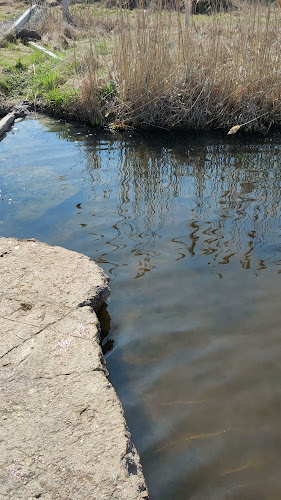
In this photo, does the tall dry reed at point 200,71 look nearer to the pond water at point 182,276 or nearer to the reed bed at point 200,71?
the reed bed at point 200,71

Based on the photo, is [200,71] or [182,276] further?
[200,71]

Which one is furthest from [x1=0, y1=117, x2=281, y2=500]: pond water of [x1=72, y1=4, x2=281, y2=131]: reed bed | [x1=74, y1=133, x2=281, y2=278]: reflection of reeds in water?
[x1=72, y1=4, x2=281, y2=131]: reed bed

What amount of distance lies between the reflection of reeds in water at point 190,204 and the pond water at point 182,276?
16 mm

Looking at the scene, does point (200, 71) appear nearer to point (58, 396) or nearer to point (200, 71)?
point (200, 71)

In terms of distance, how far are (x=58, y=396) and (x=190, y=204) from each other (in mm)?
2787

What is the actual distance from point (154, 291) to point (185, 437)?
3.95ft

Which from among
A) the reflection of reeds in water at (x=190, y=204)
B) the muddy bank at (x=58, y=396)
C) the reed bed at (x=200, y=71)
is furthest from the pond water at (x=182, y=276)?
the reed bed at (x=200, y=71)

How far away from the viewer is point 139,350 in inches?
109

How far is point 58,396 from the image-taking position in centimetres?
213

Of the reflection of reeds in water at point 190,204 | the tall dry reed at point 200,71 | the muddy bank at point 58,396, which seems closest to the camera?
the muddy bank at point 58,396

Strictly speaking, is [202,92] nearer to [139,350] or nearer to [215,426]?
[139,350]

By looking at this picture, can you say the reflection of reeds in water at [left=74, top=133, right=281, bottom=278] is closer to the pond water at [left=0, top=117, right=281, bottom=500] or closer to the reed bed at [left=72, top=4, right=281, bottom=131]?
the pond water at [left=0, top=117, right=281, bottom=500]

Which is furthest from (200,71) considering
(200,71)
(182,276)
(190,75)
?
(182,276)

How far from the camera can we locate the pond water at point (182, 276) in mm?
2193
